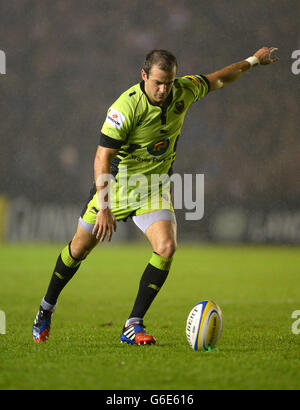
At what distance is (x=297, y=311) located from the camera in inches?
291

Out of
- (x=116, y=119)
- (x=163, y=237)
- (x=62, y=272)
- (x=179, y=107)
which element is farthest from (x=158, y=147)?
(x=62, y=272)

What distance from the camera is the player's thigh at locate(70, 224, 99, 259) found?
5.30 meters

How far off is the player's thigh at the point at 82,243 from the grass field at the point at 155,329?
0.70 metres

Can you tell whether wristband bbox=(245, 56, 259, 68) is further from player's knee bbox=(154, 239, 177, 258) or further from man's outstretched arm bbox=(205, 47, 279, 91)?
player's knee bbox=(154, 239, 177, 258)

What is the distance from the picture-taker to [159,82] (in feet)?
16.0

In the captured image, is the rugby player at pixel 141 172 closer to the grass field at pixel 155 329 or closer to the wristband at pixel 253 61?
the grass field at pixel 155 329

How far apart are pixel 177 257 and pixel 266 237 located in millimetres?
4672

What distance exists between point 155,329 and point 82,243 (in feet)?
4.18

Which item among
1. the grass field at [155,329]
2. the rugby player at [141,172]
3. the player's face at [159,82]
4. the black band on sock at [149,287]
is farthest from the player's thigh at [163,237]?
the player's face at [159,82]

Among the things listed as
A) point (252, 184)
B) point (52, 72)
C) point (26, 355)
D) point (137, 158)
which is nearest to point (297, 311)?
point (137, 158)

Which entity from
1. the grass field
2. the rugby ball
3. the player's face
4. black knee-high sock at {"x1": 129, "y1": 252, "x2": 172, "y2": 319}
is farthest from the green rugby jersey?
the grass field

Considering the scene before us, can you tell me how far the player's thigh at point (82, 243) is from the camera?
5305 mm

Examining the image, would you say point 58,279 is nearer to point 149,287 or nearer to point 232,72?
point 149,287
